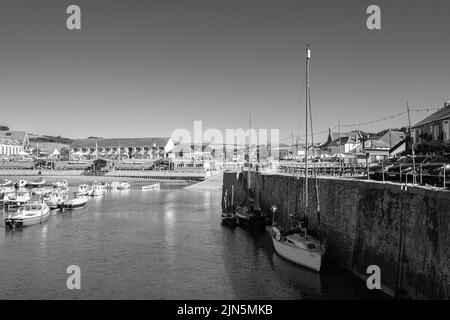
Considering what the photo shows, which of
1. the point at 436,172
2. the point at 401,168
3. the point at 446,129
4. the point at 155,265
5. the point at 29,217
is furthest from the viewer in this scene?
the point at 29,217

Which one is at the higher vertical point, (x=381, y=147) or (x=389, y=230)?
(x=381, y=147)

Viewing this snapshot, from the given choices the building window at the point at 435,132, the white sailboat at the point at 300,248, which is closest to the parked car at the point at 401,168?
the white sailboat at the point at 300,248

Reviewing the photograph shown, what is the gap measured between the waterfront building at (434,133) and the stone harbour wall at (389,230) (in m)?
11.0

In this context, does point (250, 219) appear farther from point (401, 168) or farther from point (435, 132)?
point (435, 132)

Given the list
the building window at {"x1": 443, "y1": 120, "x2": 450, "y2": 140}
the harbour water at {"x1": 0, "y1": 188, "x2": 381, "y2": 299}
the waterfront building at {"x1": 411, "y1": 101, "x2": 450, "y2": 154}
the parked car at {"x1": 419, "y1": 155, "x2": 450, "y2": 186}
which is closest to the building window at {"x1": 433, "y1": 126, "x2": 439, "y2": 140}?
the waterfront building at {"x1": 411, "y1": 101, "x2": 450, "y2": 154}

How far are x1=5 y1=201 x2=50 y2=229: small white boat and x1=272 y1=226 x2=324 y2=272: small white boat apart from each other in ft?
94.3

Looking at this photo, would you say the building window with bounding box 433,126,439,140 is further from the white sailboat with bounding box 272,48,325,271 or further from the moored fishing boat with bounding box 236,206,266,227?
the white sailboat with bounding box 272,48,325,271

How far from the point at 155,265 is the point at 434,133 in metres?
30.8

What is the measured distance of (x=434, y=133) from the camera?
43.1 metres

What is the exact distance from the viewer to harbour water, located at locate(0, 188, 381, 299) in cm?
2428

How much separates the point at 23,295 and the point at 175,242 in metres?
16.4

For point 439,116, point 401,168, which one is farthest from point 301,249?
point 439,116

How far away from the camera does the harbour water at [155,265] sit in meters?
24.3
